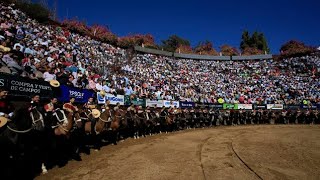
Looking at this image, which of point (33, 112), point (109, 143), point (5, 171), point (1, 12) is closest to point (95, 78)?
point (1, 12)

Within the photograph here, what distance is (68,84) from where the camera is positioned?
14.7 m

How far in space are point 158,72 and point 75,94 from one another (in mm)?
23327

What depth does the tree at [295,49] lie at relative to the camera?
49469 millimetres

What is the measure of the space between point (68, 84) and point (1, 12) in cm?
1012

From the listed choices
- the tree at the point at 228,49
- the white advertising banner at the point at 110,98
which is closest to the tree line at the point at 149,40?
the tree at the point at 228,49

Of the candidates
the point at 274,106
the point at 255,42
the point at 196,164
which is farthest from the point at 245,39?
the point at 196,164

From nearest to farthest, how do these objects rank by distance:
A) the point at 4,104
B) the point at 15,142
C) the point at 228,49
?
1. the point at 15,142
2. the point at 4,104
3. the point at 228,49

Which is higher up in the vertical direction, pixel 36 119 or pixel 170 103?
pixel 170 103

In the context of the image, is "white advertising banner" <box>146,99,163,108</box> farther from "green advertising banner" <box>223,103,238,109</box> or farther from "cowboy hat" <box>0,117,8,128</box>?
"cowboy hat" <box>0,117,8,128</box>

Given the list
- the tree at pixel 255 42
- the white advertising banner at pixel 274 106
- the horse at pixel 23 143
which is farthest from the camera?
the tree at pixel 255 42

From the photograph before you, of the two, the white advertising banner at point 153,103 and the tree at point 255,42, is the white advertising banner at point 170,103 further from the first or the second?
the tree at point 255,42

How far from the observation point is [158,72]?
3775 cm

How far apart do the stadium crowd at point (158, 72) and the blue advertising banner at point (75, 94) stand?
1.78 ft

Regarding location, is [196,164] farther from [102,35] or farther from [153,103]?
[102,35]
